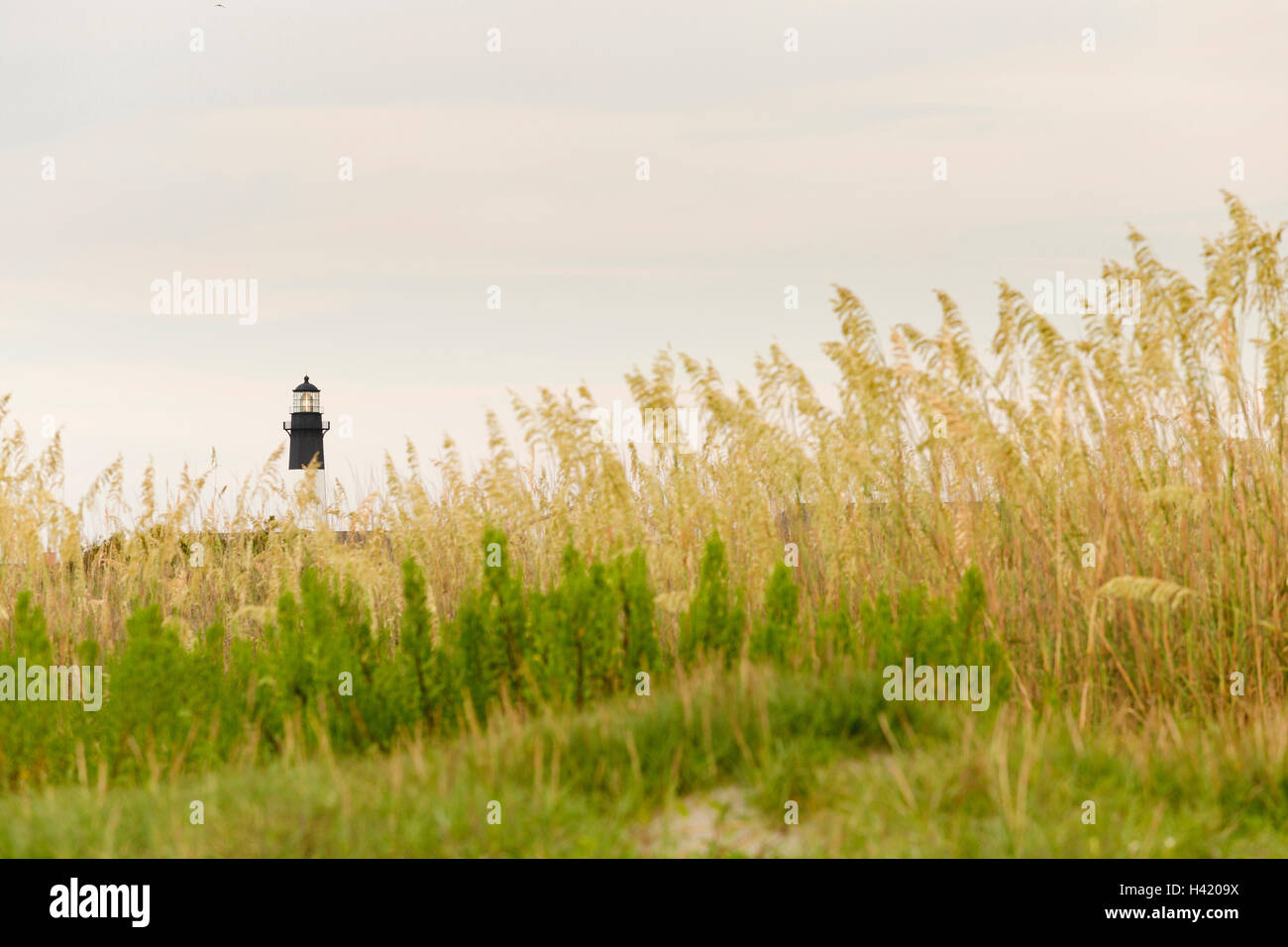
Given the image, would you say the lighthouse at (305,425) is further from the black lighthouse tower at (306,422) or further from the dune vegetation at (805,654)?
the dune vegetation at (805,654)

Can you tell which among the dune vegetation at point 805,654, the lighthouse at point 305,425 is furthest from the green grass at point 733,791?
the lighthouse at point 305,425

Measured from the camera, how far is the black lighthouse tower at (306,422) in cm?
3195

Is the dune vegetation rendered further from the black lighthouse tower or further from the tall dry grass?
the black lighthouse tower

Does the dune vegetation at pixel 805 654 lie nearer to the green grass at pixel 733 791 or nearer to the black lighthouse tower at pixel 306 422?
the green grass at pixel 733 791

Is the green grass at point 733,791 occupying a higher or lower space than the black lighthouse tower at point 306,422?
lower

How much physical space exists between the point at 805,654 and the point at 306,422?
29.8m

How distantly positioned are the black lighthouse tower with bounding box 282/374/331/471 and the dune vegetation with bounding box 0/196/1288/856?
83.9ft

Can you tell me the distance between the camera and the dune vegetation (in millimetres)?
3416

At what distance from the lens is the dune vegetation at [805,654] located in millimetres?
3416

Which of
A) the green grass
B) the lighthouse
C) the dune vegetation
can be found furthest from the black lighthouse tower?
the green grass

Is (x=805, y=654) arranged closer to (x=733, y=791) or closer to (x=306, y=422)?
(x=733, y=791)

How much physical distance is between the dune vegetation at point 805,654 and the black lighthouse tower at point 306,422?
25.6 metres

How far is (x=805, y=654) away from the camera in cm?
475

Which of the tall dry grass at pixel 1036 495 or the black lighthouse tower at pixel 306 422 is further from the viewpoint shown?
the black lighthouse tower at pixel 306 422
